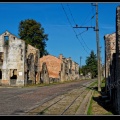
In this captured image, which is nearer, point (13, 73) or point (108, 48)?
point (108, 48)

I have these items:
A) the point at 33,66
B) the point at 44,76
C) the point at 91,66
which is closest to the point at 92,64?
the point at 91,66

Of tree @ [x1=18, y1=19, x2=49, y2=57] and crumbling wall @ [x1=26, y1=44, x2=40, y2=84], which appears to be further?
tree @ [x1=18, y1=19, x2=49, y2=57]

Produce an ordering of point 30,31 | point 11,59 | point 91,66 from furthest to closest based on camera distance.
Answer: point 91,66, point 30,31, point 11,59

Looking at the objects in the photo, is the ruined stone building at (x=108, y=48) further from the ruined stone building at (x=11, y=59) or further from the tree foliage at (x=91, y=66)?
the tree foliage at (x=91, y=66)

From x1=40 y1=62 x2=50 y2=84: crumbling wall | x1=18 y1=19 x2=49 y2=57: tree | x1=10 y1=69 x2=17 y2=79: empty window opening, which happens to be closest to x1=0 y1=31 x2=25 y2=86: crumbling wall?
x1=10 y1=69 x2=17 y2=79: empty window opening

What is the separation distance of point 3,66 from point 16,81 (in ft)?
12.1

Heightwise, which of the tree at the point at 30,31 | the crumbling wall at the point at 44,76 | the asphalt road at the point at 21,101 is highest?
the tree at the point at 30,31

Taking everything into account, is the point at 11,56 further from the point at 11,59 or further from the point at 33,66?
the point at 33,66

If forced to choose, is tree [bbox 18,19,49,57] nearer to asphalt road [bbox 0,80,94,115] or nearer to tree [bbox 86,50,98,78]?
asphalt road [bbox 0,80,94,115]

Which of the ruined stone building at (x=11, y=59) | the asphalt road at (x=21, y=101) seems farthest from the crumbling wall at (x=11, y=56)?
the asphalt road at (x=21, y=101)

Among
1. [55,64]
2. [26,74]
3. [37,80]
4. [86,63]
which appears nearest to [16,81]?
[26,74]

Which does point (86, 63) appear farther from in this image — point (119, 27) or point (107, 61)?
point (119, 27)

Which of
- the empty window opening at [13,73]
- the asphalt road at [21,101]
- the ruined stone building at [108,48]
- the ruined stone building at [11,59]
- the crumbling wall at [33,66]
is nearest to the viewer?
the asphalt road at [21,101]

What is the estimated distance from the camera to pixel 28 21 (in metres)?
73.4
